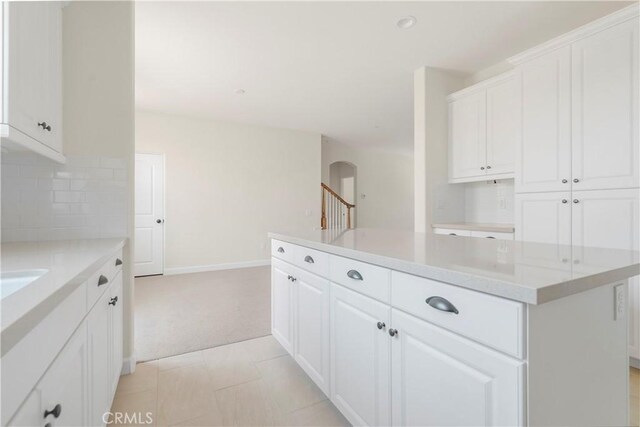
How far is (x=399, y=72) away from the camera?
3.29 meters

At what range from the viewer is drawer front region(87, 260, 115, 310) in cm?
105

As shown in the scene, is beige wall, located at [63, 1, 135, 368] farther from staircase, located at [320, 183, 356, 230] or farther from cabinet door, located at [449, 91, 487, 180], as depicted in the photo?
staircase, located at [320, 183, 356, 230]

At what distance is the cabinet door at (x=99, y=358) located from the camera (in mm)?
1052

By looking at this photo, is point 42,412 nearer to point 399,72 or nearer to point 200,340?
point 200,340

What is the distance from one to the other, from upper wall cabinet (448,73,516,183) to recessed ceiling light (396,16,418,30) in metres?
1.11

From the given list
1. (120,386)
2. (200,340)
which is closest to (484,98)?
(200,340)

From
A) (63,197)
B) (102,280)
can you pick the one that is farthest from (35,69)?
(102,280)

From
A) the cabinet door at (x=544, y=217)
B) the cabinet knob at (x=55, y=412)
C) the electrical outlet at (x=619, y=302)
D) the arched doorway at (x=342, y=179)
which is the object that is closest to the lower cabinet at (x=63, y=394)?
the cabinet knob at (x=55, y=412)

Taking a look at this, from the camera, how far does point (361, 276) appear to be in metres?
1.22

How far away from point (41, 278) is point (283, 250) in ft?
4.29

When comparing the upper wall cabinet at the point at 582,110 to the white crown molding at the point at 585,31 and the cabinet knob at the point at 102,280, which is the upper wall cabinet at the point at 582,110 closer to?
the white crown molding at the point at 585,31

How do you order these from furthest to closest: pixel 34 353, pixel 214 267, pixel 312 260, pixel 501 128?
pixel 214 267 < pixel 501 128 < pixel 312 260 < pixel 34 353

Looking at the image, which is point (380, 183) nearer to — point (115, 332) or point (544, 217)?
point (544, 217)
